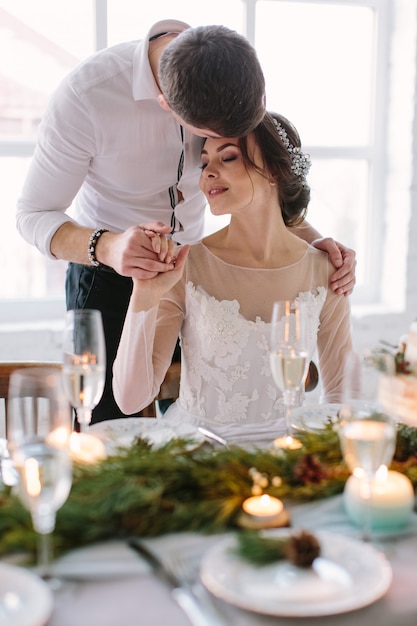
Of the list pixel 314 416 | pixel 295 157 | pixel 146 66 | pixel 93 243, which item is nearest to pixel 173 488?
pixel 314 416

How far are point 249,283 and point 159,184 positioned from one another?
442 mm

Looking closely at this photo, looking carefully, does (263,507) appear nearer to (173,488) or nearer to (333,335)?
(173,488)

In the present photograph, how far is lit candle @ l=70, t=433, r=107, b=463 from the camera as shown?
129 cm

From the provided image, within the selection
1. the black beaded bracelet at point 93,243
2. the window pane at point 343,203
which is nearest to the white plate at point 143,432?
the black beaded bracelet at point 93,243

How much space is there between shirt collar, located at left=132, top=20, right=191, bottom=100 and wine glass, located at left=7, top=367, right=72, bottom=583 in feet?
4.21

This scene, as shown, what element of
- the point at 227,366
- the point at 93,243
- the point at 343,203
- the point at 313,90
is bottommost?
the point at 227,366

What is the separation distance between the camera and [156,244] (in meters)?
1.75

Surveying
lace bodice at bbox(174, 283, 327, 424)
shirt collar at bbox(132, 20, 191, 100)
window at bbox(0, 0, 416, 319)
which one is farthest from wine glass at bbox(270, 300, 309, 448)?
window at bbox(0, 0, 416, 319)

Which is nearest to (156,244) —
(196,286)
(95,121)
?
(196,286)

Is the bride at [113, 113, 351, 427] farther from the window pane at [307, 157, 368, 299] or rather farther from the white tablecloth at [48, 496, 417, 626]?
the window pane at [307, 157, 368, 299]

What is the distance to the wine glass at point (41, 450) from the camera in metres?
0.96

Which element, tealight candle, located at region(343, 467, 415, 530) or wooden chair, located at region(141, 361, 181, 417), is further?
wooden chair, located at region(141, 361, 181, 417)

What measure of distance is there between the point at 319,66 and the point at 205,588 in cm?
354

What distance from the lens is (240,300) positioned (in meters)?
2.11
